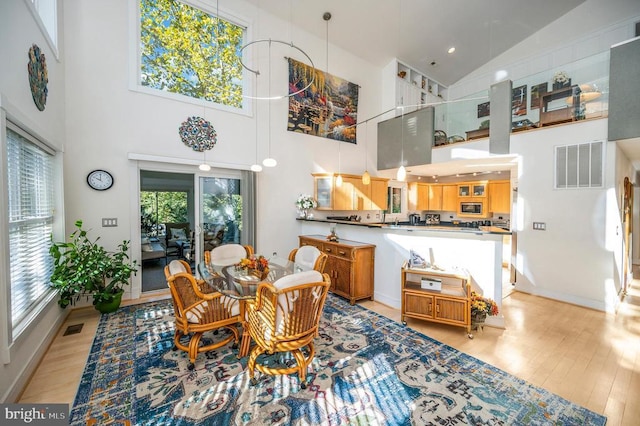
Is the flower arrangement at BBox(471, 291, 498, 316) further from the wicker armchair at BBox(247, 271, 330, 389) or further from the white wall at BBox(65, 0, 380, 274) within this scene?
the white wall at BBox(65, 0, 380, 274)

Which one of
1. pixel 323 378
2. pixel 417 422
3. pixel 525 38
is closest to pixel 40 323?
pixel 323 378

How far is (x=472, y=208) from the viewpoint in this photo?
7.25 meters

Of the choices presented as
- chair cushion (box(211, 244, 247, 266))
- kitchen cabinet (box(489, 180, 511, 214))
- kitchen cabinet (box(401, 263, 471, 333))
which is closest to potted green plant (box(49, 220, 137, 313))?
chair cushion (box(211, 244, 247, 266))

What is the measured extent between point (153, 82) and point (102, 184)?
1.90 metres

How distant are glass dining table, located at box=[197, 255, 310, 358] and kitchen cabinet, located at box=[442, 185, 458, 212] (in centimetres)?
641

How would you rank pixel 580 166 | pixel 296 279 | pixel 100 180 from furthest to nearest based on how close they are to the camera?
pixel 580 166 < pixel 100 180 < pixel 296 279

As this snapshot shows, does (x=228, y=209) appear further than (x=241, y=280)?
Yes

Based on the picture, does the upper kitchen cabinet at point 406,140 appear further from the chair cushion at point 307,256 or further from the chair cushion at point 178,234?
the chair cushion at point 178,234

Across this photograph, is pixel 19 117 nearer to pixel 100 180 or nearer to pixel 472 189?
pixel 100 180

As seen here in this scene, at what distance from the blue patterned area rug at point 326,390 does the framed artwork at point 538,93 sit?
4.60 m

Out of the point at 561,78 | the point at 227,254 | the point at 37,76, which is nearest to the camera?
the point at 37,76

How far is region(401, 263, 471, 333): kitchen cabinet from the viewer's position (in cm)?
291

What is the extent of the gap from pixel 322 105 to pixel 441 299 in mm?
4993

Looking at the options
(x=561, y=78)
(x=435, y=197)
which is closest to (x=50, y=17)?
(x=561, y=78)
